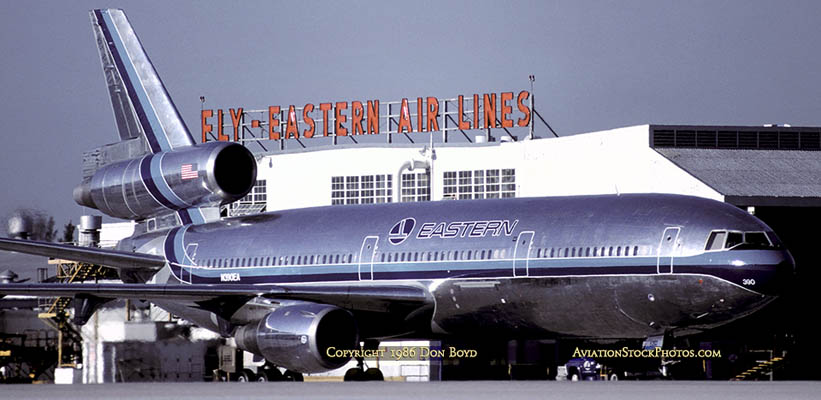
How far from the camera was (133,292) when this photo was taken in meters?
34.7

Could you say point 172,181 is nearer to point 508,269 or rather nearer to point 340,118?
point 508,269

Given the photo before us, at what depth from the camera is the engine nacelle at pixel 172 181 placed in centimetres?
3975

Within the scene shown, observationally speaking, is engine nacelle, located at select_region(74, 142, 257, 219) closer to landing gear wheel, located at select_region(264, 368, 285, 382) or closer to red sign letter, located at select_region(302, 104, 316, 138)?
landing gear wheel, located at select_region(264, 368, 285, 382)

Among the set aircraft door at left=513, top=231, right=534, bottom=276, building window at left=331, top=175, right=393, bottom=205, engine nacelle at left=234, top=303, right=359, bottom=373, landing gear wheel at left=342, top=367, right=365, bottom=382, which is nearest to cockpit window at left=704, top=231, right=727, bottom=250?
aircraft door at left=513, top=231, right=534, bottom=276

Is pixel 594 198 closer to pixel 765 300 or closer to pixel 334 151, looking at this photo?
pixel 765 300

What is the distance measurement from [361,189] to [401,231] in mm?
21051

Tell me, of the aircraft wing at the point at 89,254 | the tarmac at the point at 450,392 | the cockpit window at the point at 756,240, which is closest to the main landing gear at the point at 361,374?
the aircraft wing at the point at 89,254

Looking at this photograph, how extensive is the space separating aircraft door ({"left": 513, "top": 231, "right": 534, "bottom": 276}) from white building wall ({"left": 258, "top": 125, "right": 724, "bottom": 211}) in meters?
8.77

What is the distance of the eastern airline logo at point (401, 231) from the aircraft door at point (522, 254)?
13.9ft

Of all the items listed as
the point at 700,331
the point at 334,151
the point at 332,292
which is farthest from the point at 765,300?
the point at 334,151

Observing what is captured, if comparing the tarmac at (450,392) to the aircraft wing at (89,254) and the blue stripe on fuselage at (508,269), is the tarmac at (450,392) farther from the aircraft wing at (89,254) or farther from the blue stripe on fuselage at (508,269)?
the aircraft wing at (89,254)

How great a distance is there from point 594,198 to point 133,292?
11.6m

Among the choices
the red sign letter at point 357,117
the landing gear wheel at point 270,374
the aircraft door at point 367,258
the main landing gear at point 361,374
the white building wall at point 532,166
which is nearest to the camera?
the aircraft door at point 367,258

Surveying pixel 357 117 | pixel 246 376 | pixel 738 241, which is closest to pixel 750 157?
pixel 738 241
